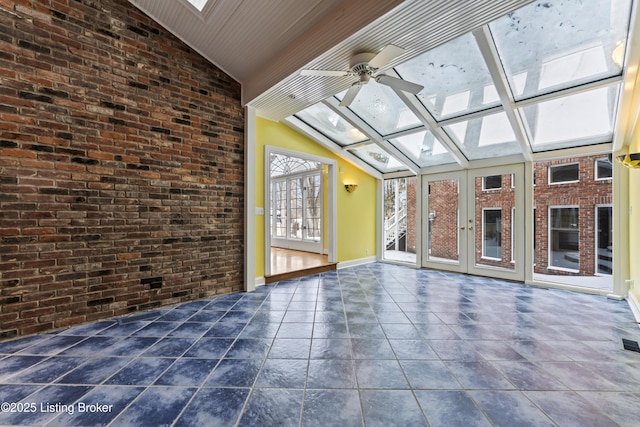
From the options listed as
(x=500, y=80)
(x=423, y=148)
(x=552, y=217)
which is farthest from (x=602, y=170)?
(x=500, y=80)

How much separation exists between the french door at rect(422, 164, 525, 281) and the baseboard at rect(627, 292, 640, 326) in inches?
46.7

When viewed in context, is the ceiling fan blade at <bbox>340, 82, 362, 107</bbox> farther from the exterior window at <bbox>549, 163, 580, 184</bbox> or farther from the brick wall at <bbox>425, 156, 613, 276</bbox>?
the exterior window at <bbox>549, 163, 580, 184</bbox>

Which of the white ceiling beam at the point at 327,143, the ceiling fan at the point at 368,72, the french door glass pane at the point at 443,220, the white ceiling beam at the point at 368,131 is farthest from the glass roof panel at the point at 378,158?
the ceiling fan at the point at 368,72

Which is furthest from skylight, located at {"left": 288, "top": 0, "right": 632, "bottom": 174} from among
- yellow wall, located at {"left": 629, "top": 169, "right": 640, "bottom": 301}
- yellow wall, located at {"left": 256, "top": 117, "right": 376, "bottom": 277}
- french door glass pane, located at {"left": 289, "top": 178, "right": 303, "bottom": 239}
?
french door glass pane, located at {"left": 289, "top": 178, "right": 303, "bottom": 239}

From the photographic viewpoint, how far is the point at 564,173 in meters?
5.04

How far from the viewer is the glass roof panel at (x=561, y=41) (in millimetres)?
2273

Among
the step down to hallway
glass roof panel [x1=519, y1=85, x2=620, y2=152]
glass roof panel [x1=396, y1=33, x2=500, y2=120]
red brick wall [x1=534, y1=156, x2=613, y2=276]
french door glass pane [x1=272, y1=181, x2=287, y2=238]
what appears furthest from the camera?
french door glass pane [x1=272, y1=181, x2=287, y2=238]

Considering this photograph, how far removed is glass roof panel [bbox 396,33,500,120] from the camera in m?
2.87

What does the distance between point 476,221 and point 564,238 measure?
208cm

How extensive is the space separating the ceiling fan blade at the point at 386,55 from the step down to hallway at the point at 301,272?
11.0ft

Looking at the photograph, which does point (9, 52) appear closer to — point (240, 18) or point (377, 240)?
point (240, 18)

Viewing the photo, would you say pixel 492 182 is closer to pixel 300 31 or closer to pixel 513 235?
pixel 513 235

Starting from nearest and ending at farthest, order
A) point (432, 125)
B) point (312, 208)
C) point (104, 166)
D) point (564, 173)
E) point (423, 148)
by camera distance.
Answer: point (104, 166) → point (432, 125) → point (423, 148) → point (564, 173) → point (312, 208)

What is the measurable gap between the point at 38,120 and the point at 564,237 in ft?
26.9
